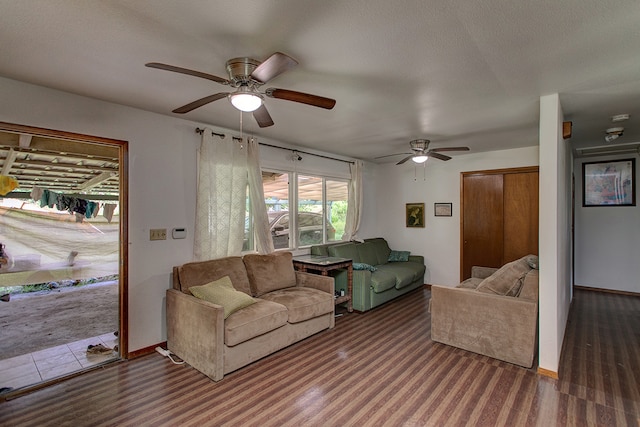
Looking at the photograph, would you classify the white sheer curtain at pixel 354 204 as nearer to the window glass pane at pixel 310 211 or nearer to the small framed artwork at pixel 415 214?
the window glass pane at pixel 310 211

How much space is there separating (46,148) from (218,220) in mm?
1822

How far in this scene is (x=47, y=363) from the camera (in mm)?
2975

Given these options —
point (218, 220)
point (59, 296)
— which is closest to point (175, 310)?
point (218, 220)

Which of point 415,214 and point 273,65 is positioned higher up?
point 273,65

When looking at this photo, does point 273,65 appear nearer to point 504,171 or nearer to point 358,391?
point 358,391

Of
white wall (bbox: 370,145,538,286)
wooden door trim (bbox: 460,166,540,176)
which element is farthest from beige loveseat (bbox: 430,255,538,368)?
white wall (bbox: 370,145,538,286)

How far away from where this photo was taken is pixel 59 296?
4855 mm

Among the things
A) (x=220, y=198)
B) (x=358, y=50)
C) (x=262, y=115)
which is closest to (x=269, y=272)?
(x=220, y=198)

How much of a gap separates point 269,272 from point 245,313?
96 centimetres

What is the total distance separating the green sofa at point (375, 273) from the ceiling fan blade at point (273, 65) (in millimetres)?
3274

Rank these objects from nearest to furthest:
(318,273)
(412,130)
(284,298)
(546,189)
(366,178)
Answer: (546,189), (284,298), (412,130), (318,273), (366,178)

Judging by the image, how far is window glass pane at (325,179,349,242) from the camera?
5.51 m

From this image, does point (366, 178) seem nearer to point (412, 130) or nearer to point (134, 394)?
point (412, 130)

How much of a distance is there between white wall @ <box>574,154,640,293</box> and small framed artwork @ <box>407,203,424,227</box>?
2690mm
